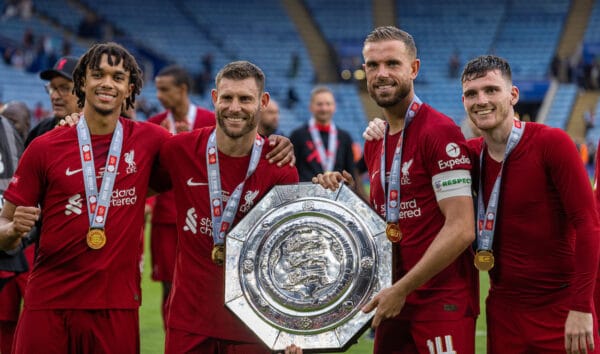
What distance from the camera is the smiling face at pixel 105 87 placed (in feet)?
12.5

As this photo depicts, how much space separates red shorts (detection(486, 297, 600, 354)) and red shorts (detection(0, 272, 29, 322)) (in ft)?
9.66

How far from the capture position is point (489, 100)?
12.1 feet

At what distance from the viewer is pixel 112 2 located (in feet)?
111

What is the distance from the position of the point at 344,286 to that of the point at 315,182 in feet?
1.50

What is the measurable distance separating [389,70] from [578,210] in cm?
98

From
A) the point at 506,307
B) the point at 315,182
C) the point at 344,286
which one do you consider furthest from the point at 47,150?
the point at 506,307

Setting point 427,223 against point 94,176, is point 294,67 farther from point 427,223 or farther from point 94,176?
point 427,223

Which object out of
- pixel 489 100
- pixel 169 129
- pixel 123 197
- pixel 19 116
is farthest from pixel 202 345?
pixel 169 129

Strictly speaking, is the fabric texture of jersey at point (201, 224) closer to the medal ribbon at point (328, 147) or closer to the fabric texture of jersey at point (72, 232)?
the fabric texture of jersey at point (72, 232)

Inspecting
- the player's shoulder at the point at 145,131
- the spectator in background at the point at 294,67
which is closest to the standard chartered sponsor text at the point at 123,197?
the player's shoulder at the point at 145,131

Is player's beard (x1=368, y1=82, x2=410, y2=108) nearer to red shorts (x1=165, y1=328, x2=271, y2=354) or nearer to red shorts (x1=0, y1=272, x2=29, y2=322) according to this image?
red shorts (x1=165, y1=328, x2=271, y2=354)

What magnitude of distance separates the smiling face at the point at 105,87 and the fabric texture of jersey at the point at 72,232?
0.52 ft

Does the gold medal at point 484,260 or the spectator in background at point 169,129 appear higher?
the spectator in background at point 169,129

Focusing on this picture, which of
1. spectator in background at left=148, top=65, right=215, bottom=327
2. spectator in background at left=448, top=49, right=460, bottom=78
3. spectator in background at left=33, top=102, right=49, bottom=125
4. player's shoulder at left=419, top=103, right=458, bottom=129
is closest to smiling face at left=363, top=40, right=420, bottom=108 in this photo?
player's shoulder at left=419, top=103, right=458, bottom=129
